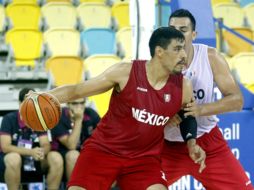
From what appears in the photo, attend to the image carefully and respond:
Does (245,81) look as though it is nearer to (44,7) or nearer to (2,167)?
(44,7)

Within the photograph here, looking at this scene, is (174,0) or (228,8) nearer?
(174,0)

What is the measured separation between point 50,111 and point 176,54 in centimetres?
91

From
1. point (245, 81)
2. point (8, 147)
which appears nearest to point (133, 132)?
point (8, 147)

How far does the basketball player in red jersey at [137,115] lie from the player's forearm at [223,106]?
0.49 feet

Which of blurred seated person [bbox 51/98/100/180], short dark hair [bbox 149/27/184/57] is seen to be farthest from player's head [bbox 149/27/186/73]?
blurred seated person [bbox 51/98/100/180]

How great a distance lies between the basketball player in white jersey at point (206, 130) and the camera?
5.07m

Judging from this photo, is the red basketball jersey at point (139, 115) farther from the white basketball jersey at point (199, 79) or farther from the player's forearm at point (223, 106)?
the white basketball jersey at point (199, 79)

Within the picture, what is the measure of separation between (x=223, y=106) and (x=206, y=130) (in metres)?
Answer: 0.40

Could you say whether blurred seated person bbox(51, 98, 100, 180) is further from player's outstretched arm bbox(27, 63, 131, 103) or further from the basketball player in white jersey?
player's outstretched arm bbox(27, 63, 131, 103)

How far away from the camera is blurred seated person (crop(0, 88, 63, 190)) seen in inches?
266

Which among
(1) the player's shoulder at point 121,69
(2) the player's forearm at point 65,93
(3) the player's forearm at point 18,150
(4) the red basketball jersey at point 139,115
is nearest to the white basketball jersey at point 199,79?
(4) the red basketball jersey at point 139,115

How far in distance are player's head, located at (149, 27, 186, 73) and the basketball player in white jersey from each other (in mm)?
350

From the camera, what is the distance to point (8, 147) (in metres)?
6.89

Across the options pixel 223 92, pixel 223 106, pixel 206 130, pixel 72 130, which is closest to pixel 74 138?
pixel 72 130
